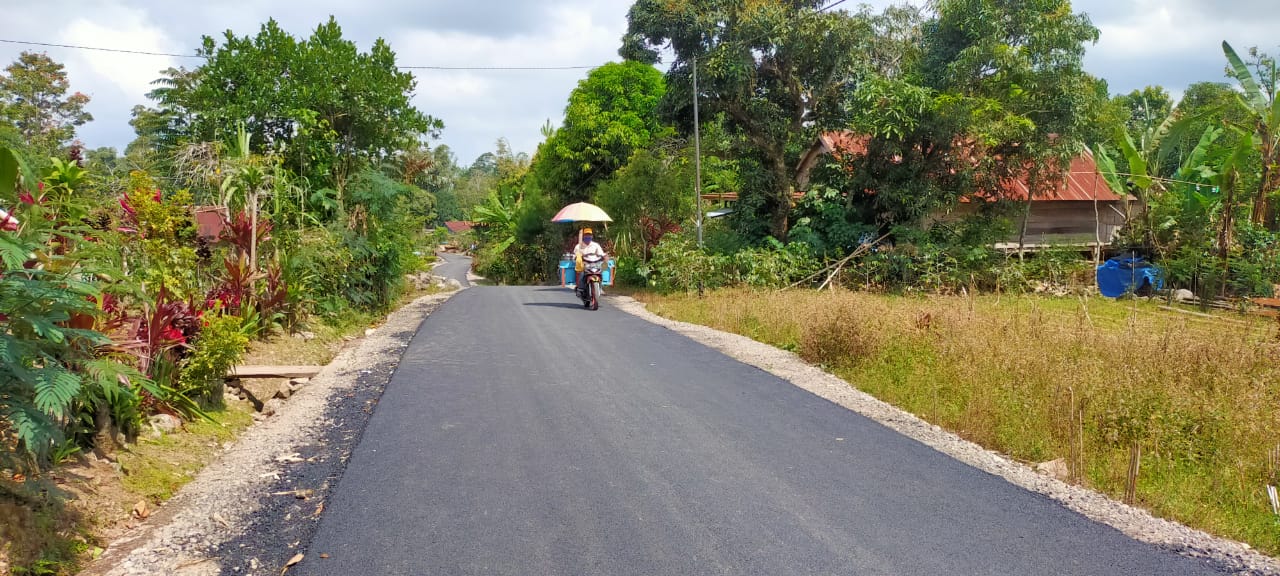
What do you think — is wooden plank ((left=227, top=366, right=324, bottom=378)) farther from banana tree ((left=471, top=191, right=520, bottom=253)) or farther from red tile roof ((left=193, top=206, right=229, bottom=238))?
banana tree ((left=471, top=191, right=520, bottom=253))

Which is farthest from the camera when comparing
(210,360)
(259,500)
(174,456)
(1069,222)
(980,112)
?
(1069,222)

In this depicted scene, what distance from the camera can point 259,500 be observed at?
5.00 m

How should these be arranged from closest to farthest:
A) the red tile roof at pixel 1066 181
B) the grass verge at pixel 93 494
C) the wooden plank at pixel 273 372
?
the grass verge at pixel 93 494 < the wooden plank at pixel 273 372 < the red tile roof at pixel 1066 181

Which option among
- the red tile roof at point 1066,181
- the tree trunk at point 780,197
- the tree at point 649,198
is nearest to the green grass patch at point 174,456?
the tree trunk at point 780,197

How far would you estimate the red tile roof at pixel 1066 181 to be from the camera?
869 inches

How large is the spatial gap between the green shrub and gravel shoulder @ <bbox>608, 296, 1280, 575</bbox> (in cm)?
571

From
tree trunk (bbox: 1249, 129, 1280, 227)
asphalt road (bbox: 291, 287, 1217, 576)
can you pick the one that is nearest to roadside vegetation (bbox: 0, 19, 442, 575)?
asphalt road (bbox: 291, 287, 1217, 576)

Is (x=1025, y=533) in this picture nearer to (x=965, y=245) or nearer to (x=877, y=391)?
(x=877, y=391)

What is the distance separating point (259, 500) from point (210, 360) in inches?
102

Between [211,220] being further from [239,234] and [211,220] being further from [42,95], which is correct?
[42,95]

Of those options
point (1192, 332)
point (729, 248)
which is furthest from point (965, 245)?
point (1192, 332)

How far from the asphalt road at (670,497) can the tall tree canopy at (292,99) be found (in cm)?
1033

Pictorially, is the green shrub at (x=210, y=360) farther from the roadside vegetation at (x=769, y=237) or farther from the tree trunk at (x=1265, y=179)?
the tree trunk at (x=1265, y=179)

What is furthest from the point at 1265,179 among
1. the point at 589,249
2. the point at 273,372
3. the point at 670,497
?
the point at 273,372
